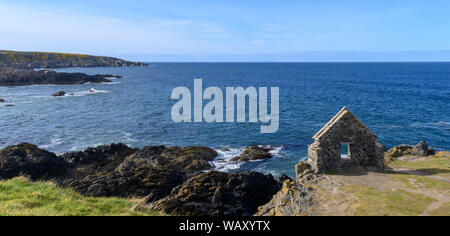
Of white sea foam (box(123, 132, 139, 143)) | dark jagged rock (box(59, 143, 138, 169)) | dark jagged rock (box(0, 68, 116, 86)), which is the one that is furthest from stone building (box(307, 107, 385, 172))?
dark jagged rock (box(0, 68, 116, 86))

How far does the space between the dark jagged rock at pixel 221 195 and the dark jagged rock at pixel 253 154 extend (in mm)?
9278

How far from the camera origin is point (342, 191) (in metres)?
12.1

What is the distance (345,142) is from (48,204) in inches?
546

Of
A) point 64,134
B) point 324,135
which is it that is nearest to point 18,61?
point 64,134

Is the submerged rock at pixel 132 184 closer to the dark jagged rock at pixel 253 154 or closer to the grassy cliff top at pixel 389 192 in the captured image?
the dark jagged rock at pixel 253 154

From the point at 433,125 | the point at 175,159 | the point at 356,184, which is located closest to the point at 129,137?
the point at 175,159

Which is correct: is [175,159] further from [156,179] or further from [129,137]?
[129,137]

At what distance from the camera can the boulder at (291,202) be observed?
36.6 ft

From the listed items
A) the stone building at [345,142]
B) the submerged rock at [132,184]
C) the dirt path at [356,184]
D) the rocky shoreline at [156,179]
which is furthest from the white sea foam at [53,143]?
the dirt path at [356,184]

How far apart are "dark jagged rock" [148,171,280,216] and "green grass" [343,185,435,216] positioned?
7546 mm

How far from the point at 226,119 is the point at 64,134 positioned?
26269mm

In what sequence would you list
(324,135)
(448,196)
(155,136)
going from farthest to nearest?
(155,136)
(324,135)
(448,196)
